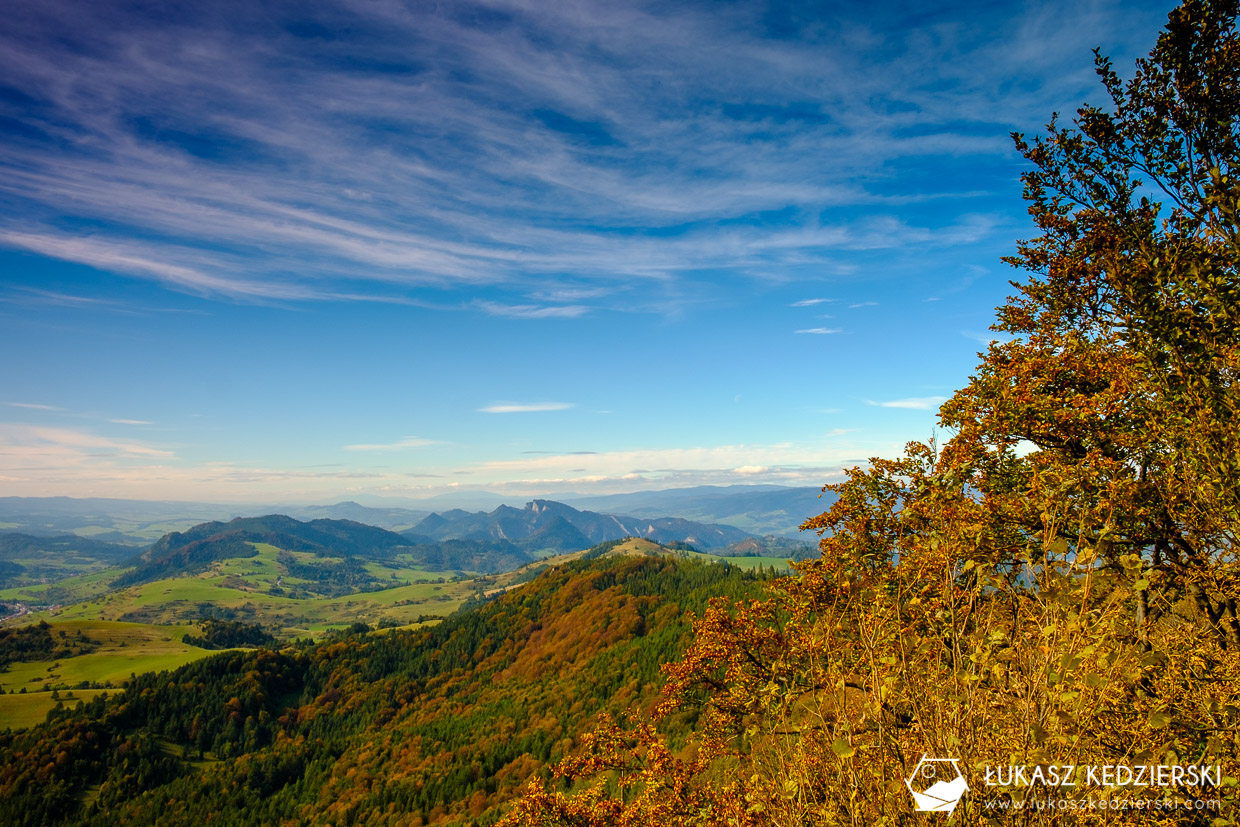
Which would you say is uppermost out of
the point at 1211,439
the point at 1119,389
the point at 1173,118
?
the point at 1173,118

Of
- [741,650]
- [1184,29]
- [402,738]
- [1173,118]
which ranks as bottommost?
[402,738]

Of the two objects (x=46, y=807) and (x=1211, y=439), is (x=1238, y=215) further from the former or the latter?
(x=46, y=807)

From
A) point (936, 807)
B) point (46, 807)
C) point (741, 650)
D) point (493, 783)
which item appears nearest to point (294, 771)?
point (46, 807)

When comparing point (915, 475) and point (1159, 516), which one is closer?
point (1159, 516)

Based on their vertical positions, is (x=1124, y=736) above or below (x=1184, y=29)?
below

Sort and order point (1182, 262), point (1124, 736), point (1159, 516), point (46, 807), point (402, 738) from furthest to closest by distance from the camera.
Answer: point (402, 738)
point (46, 807)
point (1159, 516)
point (1182, 262)
point (1124, 736)

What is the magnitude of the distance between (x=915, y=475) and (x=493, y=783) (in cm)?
16117

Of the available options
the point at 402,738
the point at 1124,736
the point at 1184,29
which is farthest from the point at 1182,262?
the point at 402,738

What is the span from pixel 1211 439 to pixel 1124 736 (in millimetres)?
5334

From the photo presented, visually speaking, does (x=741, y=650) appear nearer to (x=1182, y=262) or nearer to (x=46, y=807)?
(x=1182, y=262)

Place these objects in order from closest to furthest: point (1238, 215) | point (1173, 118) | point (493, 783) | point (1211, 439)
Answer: point (1211, 439) < point (1238, 215) < point (1173, 118) < point (493, 783)

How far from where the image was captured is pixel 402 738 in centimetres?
18450

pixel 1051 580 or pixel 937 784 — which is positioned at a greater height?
pixel 1051 580

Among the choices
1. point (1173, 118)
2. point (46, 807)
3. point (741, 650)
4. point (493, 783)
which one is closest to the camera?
point (1173, 118)
